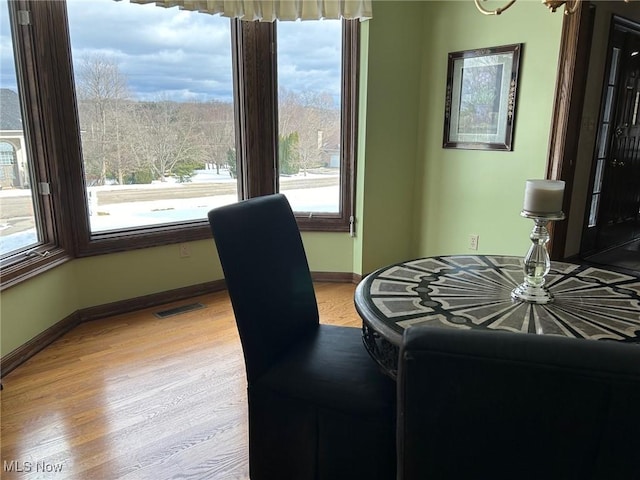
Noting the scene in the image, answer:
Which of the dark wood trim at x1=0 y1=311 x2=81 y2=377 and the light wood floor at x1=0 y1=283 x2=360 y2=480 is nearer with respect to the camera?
the light wood floor at x1=0 y1=283 x2=360 y2=480

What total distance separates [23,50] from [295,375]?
2.39 meters

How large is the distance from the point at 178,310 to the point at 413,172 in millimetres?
2137

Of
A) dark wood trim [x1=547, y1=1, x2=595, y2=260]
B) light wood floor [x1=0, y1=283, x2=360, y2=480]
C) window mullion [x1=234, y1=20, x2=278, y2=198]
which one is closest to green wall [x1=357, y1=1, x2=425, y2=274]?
window mullion [x1=234, y1=20, x2=278, y2=198]

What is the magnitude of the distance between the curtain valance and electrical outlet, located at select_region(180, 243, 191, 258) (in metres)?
1.62

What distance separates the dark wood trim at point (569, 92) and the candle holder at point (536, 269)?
5.49 ft

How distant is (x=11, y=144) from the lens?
A: 8.27 feet

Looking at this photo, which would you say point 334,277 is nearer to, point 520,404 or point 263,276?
point 263,276

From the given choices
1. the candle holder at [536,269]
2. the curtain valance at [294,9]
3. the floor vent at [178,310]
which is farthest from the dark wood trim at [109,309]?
the candle holder at [536,269]

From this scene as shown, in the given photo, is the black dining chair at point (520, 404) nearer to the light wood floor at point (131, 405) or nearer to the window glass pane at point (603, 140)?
the light wood floor at point (131, 405)

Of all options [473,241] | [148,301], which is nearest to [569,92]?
[473,241]

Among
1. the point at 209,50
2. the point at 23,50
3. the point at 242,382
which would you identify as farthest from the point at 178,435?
the point at 209,50

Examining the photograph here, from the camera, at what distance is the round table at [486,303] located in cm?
130

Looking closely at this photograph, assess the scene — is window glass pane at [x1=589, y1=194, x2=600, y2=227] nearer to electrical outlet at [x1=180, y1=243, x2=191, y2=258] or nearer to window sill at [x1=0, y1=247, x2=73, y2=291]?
electrical outlet at [x1=180, y1=243, x2=191, y2=258]

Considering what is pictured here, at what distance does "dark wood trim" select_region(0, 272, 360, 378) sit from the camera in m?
2.47
